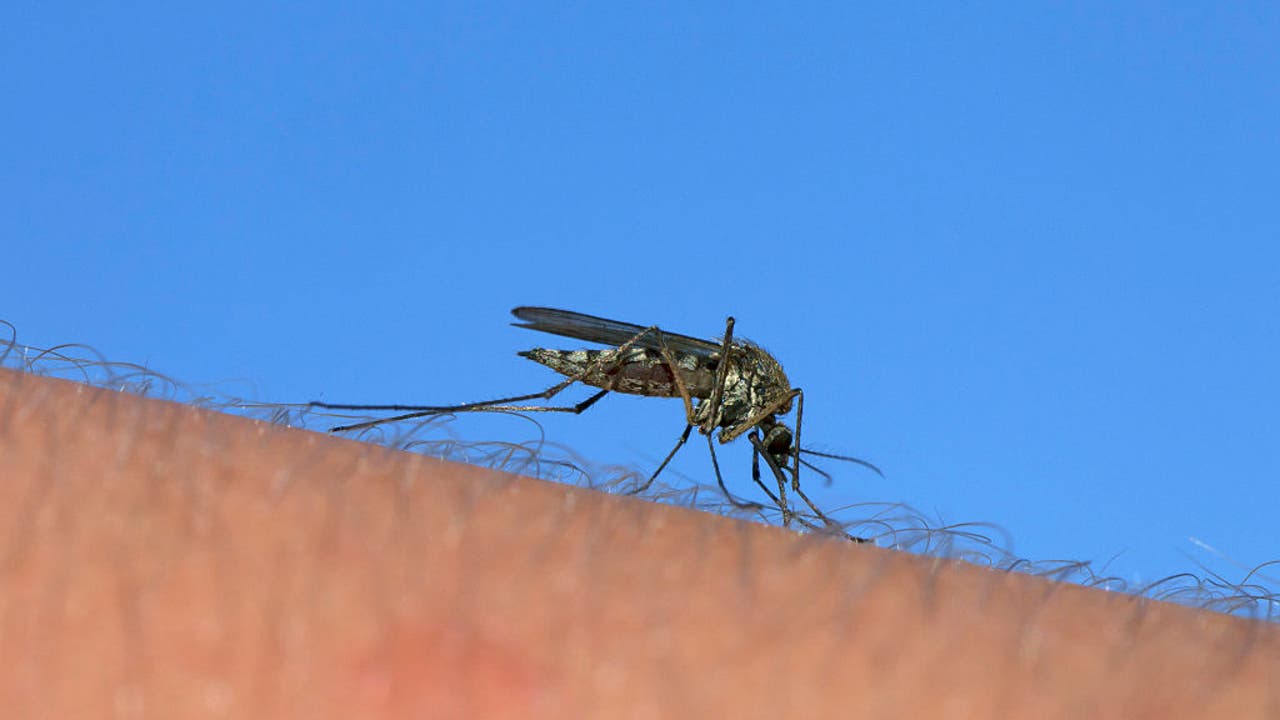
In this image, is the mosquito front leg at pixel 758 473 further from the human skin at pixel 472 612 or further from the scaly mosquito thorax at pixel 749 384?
the human skin at pixel 472 612

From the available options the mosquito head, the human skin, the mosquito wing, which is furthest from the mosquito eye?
the human skin

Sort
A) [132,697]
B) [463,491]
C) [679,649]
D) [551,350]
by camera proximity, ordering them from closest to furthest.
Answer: [132,697]
[679,649]
[463,491]
[551,350]

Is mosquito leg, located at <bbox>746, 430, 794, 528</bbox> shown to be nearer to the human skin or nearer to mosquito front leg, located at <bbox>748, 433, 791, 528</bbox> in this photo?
mosquito front leg, located at <bbox>748, 433, 791, 528</bbox>

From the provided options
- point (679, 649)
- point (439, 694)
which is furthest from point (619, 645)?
point (439, 694)

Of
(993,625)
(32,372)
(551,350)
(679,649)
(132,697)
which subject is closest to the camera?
(132,697)

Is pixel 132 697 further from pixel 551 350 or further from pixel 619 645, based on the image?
pixel 551 350

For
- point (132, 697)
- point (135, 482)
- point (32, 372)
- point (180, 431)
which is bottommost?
point (132, 697)

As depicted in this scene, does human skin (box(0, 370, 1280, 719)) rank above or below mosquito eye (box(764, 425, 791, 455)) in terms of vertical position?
below
